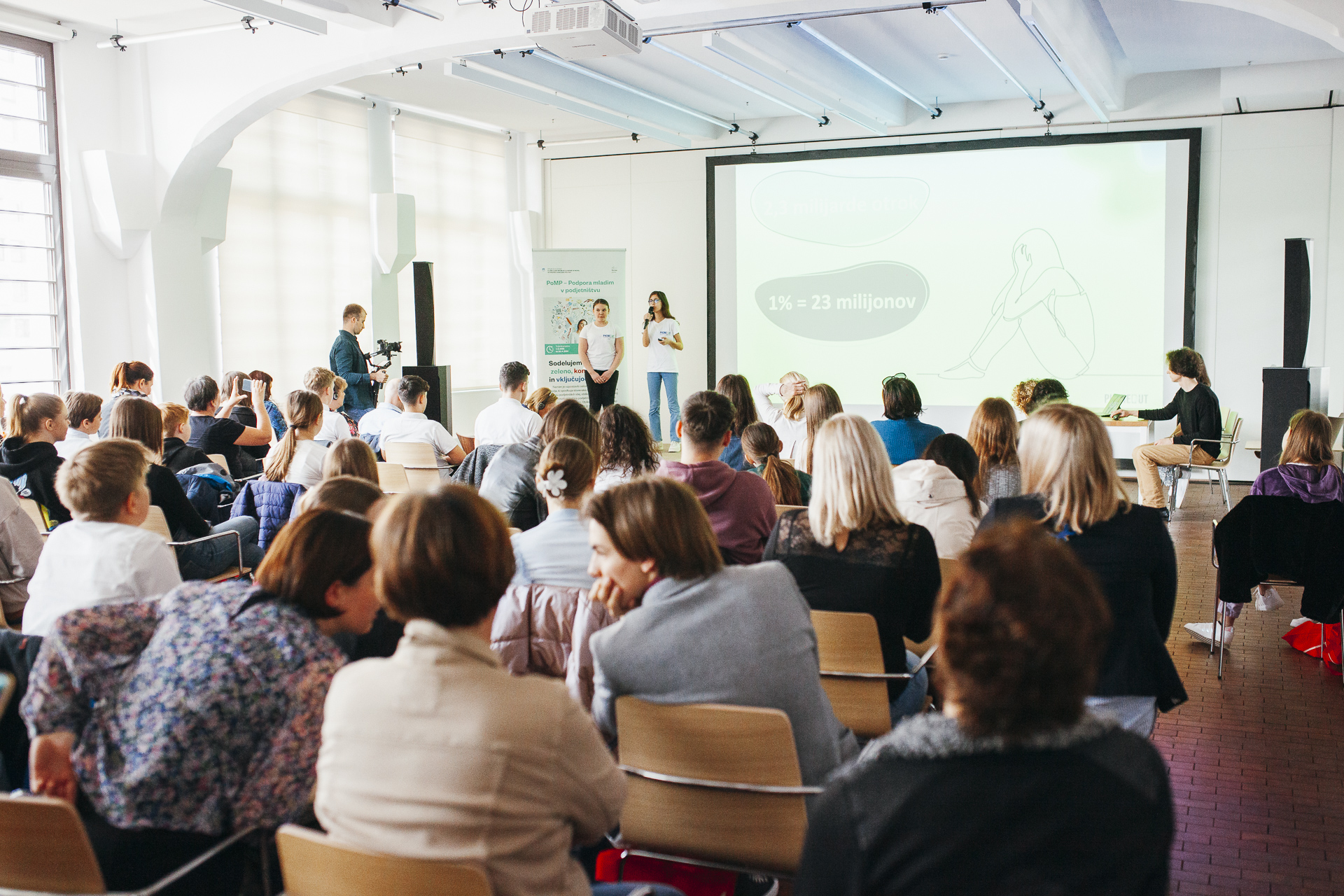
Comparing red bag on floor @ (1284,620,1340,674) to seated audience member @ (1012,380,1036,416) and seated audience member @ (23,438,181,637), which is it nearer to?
seated audience member @ (1012,380,1036,416)

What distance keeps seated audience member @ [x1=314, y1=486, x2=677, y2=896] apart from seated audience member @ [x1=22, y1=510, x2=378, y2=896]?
24 centimetres

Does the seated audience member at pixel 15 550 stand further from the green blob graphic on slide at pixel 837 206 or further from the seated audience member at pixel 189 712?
the green blob graphic on slide at pixel 837 206

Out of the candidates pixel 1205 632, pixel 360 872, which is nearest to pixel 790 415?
pixel 1205 632

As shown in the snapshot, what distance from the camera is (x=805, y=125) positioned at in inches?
462

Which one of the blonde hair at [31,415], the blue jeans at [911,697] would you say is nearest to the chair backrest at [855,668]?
the blue jeans at [911,697]

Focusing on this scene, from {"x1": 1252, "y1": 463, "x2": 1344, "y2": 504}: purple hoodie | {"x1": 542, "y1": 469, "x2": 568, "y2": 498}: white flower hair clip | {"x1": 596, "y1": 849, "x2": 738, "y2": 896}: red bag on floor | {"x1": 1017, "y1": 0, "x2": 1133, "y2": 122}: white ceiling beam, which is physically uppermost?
{"x1": 1017, "y1": 0, "x2": 1133, "y2": 122}: white ceiling beam

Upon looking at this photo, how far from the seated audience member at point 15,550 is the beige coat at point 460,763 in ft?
9.84

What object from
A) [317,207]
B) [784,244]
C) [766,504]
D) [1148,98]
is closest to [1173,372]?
[1148,98]

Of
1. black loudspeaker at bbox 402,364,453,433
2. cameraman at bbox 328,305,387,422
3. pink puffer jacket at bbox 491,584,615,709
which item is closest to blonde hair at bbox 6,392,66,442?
pink puffer jacket at bbox 491,584,615,709

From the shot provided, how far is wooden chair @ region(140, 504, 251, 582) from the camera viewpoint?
13.7 feet

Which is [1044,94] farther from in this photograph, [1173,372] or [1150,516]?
[1150,516]

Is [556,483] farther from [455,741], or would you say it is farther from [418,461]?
[418,461]

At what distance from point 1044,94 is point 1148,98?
3.15 ft

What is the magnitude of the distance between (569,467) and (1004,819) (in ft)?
6.70
